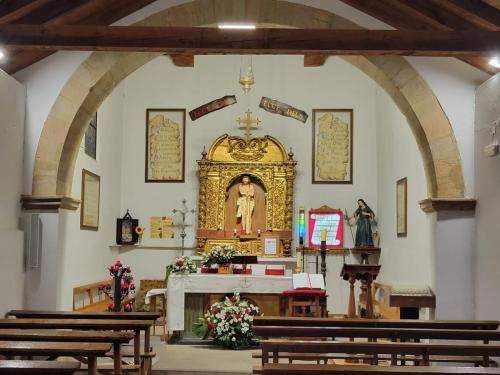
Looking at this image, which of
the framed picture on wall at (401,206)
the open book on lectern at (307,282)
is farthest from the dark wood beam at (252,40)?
the framed picture on wall at (401,206)

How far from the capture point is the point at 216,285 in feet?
28.3

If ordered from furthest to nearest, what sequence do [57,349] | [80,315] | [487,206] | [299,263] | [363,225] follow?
[363,225] < [299,263] < [487,206] < [80,315] < [57,349]

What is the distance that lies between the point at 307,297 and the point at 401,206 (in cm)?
309

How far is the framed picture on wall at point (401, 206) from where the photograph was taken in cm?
1029

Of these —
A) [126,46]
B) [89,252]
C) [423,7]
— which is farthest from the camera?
[89,252]

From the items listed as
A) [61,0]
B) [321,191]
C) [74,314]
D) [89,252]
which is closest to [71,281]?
[89,252]

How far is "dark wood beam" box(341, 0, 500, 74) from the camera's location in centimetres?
664

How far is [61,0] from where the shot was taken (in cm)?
680

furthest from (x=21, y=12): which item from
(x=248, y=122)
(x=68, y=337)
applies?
(x=248, y=122)

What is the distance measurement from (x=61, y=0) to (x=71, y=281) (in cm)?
423

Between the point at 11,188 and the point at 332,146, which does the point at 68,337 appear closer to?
the point at 11,188

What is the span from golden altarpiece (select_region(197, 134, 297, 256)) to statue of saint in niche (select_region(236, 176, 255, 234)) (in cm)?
11

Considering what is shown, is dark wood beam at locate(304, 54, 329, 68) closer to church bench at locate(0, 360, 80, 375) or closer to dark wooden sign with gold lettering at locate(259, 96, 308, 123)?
dark wooden sign with gold lettering at locate(259, 96, 308, 123)

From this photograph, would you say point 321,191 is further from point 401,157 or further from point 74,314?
point 74,314
